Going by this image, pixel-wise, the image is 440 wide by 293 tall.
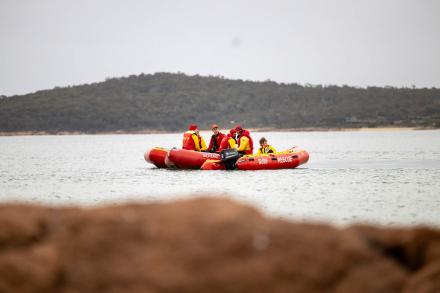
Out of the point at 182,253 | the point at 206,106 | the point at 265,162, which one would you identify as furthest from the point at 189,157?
the point at 206,106

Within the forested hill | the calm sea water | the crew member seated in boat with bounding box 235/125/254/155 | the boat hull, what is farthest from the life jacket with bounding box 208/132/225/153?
the forested hill

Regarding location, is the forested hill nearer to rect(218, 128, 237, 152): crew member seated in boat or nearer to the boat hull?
the boat hull

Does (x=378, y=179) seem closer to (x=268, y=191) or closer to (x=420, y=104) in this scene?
(x=268, y=191)

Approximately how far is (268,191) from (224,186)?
7.39 feet

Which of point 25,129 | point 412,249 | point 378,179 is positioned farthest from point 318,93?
point 412,249

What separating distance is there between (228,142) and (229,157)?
1.78 ft

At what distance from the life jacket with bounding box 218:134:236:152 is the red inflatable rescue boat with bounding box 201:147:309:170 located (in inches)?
20.0

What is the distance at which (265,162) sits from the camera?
1026 inches

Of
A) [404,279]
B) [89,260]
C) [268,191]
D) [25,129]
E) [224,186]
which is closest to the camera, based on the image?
[89,260]

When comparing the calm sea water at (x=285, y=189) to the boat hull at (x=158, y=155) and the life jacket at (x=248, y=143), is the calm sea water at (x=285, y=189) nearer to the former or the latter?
the boat hull at (x=158, y=155)

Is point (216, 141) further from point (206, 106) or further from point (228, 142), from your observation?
point (206, 106)

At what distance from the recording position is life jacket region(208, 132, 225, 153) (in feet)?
84.3

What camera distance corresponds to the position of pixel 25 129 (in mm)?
129375

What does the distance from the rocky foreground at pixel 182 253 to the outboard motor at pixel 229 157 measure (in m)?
20.2
